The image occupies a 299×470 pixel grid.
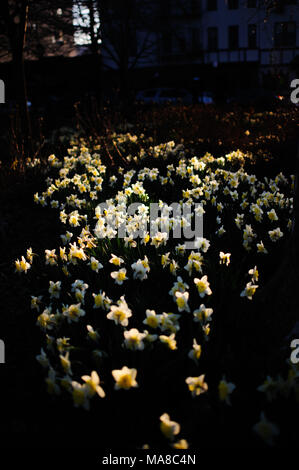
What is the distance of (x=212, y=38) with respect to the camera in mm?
38125

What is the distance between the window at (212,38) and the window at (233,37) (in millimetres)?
1223

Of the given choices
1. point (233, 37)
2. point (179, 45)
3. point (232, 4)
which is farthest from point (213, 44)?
point (232, 4)

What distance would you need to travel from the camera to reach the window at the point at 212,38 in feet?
125

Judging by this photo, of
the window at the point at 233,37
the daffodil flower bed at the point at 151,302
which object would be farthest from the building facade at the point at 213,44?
the daffodil flower bed at the point at 151,302

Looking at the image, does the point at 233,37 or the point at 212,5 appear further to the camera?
the point at 233,37

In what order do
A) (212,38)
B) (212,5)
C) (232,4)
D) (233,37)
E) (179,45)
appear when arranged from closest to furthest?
(232,4)
(179,45)
(212,5)
(233,37)
(212,38)

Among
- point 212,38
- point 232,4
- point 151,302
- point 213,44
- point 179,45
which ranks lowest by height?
point 151,302

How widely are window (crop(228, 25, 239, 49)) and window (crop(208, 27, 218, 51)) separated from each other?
122cm

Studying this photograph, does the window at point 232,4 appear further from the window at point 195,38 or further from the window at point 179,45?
the window at point 179,45

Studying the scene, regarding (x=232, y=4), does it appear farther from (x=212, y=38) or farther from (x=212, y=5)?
(x=212, y=38)

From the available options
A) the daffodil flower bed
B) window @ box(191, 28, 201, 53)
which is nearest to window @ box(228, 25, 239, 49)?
window @ box(191, 28, 201, 53)

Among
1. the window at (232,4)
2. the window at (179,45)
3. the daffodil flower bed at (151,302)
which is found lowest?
the daffodil flower bed at (151,302)

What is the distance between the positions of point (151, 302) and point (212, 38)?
133ft

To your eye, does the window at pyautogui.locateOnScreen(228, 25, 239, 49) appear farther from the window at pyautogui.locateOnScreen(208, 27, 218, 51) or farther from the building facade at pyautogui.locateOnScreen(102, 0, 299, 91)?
the window at pyautogui.locateOnScreen(208, 27, 218, 51)
